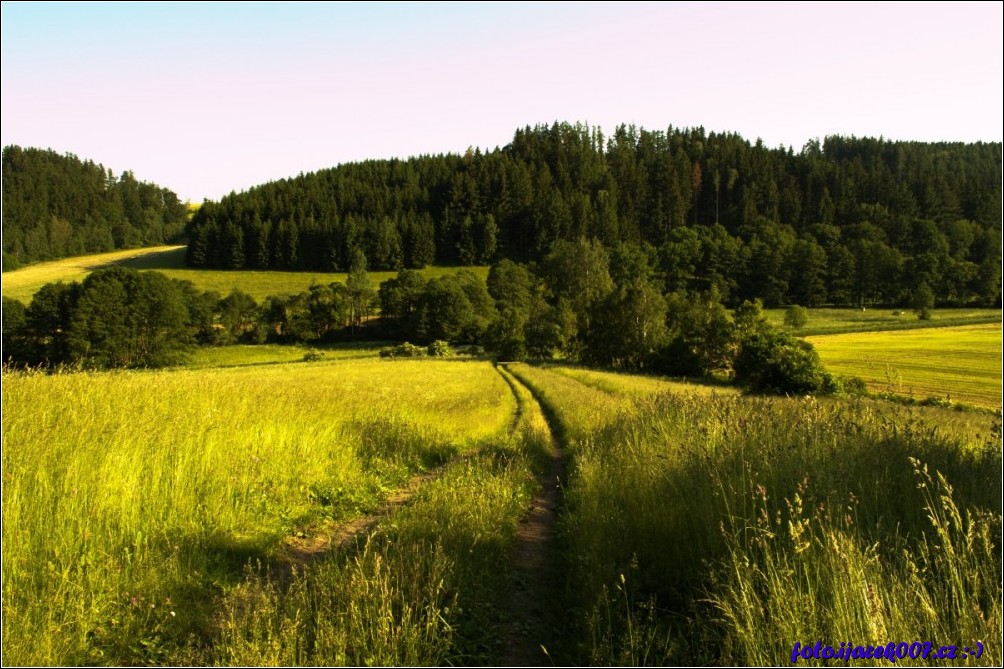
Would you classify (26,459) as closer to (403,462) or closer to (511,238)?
(403,462)

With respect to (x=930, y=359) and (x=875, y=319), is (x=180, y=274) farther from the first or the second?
(x=875, y=319)

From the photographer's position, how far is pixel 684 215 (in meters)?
168

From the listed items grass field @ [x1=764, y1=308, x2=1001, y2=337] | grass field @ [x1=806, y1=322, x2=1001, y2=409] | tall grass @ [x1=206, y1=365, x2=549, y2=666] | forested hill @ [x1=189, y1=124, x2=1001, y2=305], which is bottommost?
grass field @ [x1=806, y1=322, x2=1001, y2=409]

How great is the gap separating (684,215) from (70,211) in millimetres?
193234

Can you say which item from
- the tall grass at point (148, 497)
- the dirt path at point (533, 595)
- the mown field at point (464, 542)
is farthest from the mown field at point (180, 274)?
the dirt path at point (533, 595)

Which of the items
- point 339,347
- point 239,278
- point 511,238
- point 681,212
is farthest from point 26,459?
point 681,212

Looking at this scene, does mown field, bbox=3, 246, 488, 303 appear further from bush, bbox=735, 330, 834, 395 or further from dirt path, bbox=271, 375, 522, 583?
dirt path, bbox=271, 375, 522, 583

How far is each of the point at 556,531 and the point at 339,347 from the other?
83.9m

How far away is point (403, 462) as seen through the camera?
973 centimetres

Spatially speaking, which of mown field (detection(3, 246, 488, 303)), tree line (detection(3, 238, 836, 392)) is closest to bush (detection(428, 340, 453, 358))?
tree line (detection(3, 238, 836, 392))

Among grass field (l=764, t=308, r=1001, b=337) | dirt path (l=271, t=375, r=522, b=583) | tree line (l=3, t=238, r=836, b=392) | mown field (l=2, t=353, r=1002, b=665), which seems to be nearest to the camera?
mown field (l=2, t=353, r=1002, b=665)

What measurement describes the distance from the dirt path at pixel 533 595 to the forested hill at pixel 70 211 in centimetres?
15182

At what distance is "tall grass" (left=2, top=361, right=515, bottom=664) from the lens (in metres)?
3.71

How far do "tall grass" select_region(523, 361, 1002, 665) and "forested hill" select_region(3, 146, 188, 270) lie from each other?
153289 millimetres
